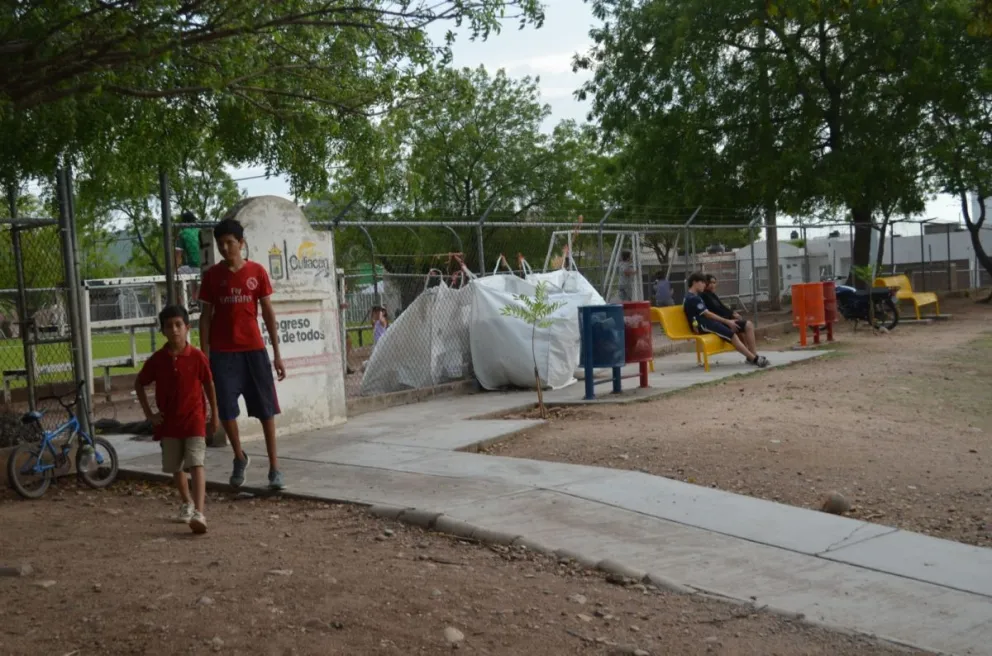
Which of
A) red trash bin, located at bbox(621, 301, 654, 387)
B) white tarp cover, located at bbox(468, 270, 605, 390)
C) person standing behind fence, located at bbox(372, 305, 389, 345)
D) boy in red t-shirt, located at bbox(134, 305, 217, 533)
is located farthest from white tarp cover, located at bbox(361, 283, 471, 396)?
boy in red t-shirt, located at bbox(134, 305, 217, 533)

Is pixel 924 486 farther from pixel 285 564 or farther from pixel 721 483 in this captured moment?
pixel 285 564

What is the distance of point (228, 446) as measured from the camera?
9.77m

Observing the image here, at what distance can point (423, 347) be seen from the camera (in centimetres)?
1376

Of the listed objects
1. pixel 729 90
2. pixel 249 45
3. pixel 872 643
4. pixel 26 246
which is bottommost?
pixel 872 643

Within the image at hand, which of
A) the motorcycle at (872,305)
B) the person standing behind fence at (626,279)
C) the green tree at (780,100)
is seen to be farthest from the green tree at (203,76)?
the green tree at (780,100)

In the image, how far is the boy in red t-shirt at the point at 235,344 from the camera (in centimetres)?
782

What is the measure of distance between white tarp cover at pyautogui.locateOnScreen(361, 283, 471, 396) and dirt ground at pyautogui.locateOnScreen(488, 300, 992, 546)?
2.45m

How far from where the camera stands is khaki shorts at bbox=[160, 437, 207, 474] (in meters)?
6.79

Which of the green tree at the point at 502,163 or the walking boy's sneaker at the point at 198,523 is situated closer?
the walking boy's sneaker at the point at 198,523

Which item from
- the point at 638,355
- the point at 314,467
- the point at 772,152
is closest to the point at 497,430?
the point at 314,467

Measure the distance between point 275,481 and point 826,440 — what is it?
15.8 ft

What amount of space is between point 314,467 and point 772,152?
2203 cm

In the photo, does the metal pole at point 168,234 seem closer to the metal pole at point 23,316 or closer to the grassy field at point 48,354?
the grassy field at point 48,354

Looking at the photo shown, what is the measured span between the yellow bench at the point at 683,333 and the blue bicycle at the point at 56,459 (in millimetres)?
8857
